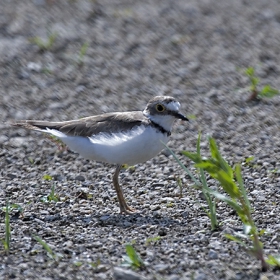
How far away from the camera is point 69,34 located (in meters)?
10.7

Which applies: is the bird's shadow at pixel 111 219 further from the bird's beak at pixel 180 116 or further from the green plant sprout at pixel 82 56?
the green plant sprout at pixel 82 56

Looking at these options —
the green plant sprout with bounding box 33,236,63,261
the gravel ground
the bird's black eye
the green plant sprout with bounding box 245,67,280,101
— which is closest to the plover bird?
the bird's black eye

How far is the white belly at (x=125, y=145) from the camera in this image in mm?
5914

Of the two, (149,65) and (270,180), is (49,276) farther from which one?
(149,65)

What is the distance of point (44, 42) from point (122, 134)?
183 inches

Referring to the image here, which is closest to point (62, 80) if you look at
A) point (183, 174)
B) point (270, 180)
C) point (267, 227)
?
point (183, 174)

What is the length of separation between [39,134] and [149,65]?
2.48 meters

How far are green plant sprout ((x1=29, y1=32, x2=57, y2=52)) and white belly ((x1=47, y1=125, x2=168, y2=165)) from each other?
13.9ft

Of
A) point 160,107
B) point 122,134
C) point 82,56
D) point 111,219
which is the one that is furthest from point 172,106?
point 82,56

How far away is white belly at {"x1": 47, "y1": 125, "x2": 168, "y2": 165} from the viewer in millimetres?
5914

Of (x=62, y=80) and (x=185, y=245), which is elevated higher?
(x=62, y=80)

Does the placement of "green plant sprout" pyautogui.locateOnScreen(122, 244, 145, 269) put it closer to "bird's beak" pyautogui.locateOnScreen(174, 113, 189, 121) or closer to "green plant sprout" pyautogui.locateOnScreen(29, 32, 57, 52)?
"bird's beak" pyautogui.locateOnScreen(174, 113, 189, 121)

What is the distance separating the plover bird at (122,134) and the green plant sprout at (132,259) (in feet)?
3.53

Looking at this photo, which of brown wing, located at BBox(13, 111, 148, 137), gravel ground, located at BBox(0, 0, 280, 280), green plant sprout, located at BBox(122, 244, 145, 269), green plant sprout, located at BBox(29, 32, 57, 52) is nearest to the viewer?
green plant sprout, located at BBox(122, 244, 145, 269)
